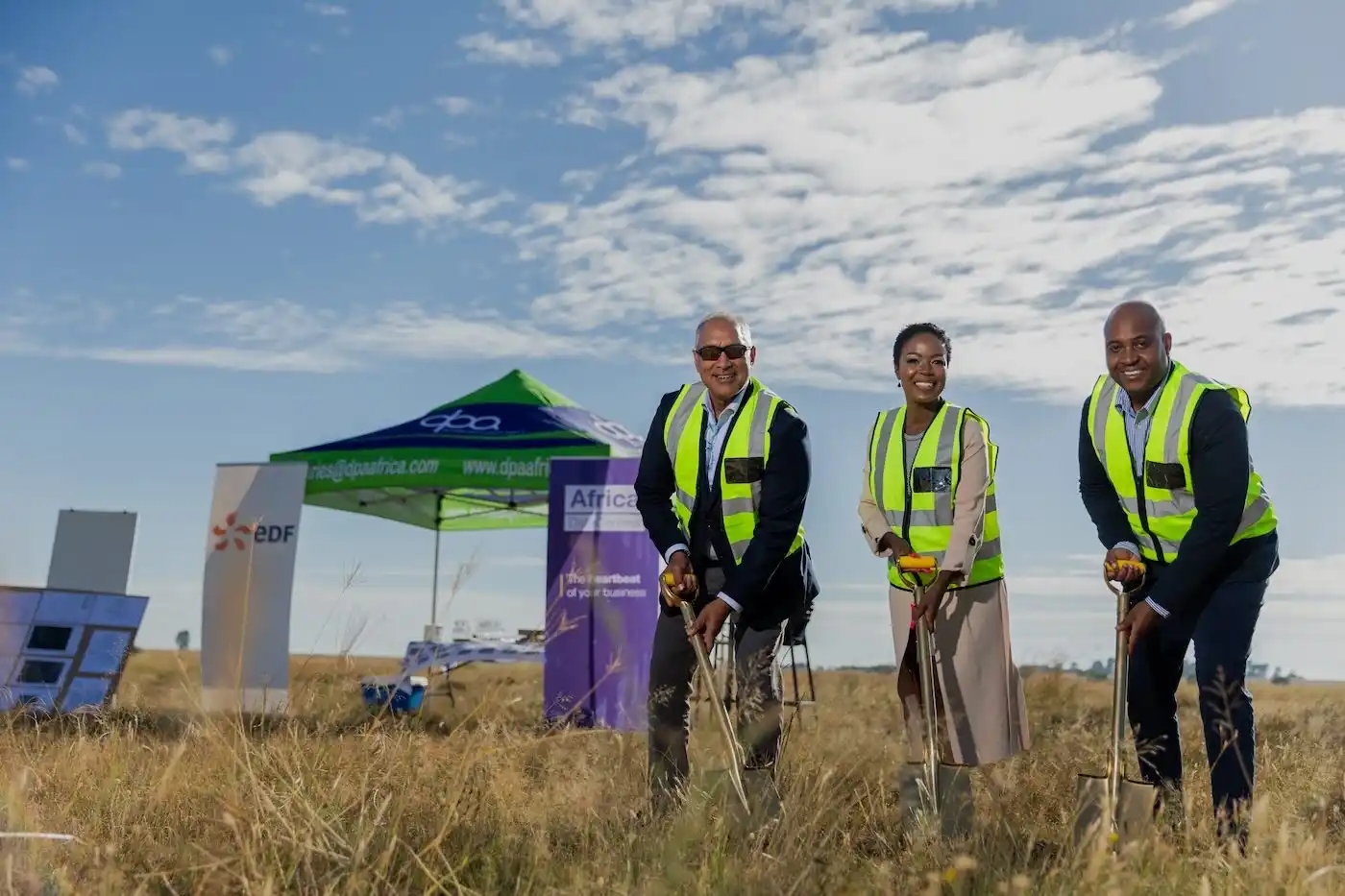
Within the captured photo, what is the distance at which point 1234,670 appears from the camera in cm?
398

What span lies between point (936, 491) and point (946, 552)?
0.67 ft

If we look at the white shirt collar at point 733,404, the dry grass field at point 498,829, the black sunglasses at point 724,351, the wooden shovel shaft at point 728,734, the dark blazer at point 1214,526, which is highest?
the black sunglasses at point 724,351

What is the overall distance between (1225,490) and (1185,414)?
0.26 metres

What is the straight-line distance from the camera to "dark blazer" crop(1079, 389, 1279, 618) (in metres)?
3.87

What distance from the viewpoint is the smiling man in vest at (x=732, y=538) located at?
4.00 metres

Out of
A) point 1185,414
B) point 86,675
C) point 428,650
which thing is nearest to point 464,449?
point 428,650

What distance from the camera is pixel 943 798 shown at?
155 inches

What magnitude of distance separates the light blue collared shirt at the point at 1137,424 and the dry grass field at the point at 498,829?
43.4 inches

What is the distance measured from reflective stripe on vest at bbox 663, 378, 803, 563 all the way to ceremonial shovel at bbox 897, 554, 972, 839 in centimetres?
45

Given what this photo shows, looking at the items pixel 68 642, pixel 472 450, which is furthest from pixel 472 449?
pixel 68 642

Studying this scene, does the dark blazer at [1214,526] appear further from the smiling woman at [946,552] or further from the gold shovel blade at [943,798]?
the gold shovel blade at [943,798]

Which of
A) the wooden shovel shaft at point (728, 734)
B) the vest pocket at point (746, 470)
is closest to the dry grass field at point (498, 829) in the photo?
the wooden shovel shaft at point (728, 734)

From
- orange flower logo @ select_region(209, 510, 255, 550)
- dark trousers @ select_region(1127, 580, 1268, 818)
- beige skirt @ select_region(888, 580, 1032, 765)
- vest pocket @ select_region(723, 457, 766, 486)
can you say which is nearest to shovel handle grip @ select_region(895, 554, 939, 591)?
beige skirt @ select_region(888, 580, 1032, 765)

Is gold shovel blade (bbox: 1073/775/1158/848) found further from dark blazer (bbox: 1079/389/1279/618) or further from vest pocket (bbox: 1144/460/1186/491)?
vest pocket (bbox: 1144/460/1186/491)
